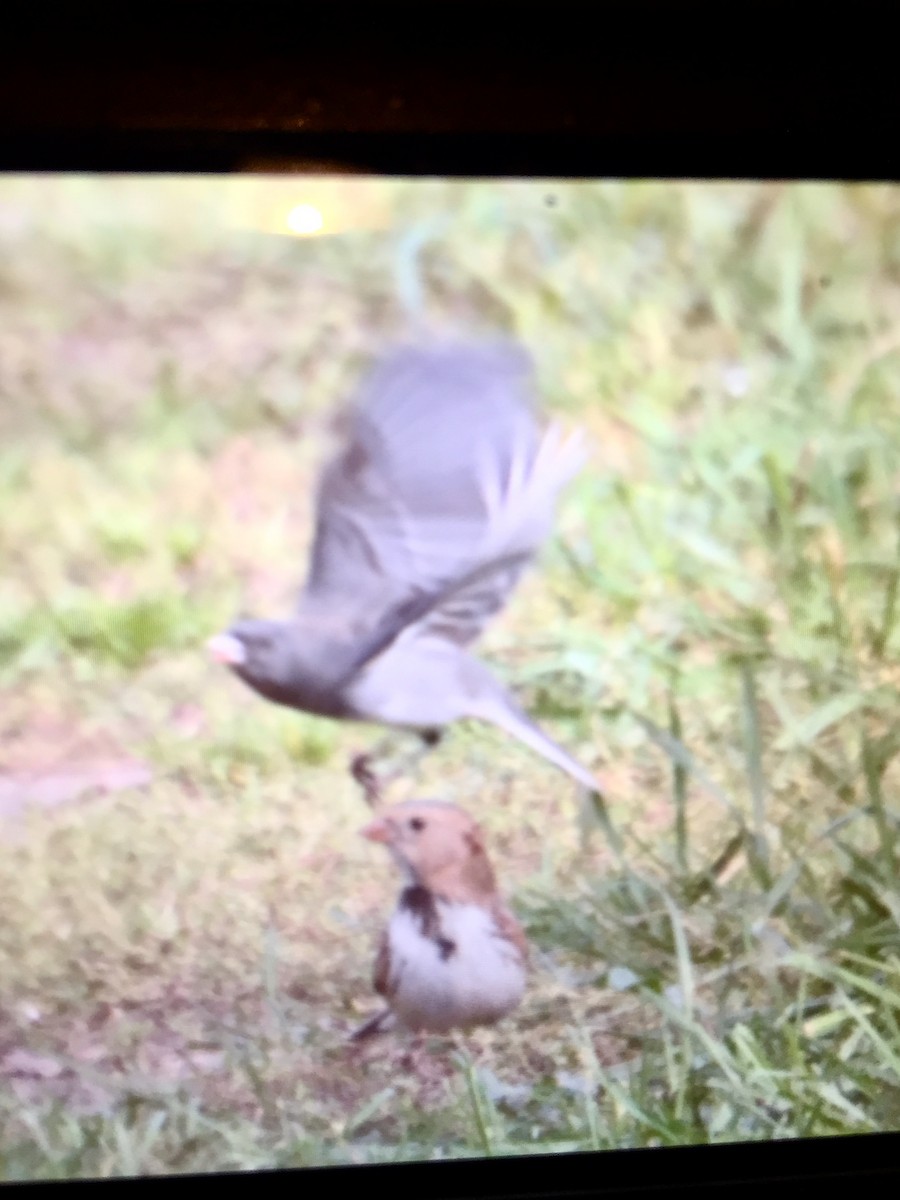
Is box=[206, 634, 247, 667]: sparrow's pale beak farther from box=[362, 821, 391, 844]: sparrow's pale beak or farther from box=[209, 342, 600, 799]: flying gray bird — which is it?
box=[362, 821, 391, 844]: sparrow's pale beak

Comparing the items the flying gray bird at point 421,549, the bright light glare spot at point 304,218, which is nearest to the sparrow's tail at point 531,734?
the flying gray bird at point 421,549

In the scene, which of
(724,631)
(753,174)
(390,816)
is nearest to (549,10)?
(753,174)

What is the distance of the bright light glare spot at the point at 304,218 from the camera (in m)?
0.89

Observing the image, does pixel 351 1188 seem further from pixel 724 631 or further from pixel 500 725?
pixel 724 631

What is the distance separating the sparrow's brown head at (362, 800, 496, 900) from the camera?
2.93 ft

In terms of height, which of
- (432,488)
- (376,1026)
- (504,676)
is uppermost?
(432,488)

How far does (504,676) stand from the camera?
0.91m

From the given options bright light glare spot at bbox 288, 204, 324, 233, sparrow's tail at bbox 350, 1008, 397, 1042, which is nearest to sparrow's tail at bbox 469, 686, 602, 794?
sparrow's tail at bbox 350, 1008, 397, 1042

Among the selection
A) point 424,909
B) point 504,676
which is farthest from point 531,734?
point 424,909

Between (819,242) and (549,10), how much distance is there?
0.27 meters

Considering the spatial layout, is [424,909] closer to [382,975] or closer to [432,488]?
[382,975]

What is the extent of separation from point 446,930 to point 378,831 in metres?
0.09

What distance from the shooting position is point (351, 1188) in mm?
886

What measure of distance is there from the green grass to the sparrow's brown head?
2 cm
